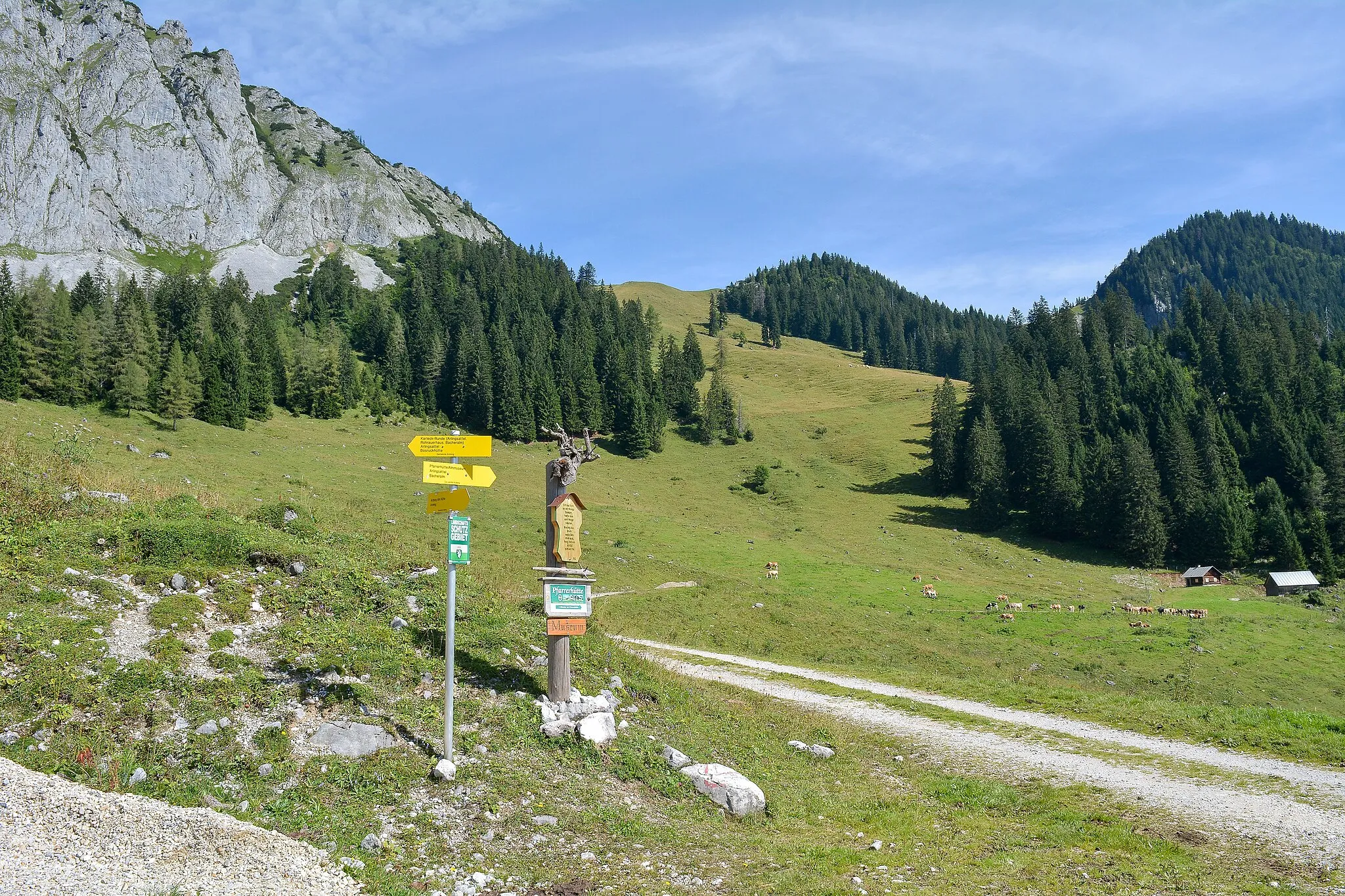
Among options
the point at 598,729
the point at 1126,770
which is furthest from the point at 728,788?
the point at 1126,770

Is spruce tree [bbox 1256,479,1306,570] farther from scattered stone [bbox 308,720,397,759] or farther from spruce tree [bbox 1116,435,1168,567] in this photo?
scattered stone [bbox 308,720,397,759]

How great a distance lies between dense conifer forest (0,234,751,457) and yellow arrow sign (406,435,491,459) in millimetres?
68751

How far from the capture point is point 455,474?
39.5 feet

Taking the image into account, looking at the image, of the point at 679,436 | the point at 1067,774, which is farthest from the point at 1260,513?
the point at 1067,774

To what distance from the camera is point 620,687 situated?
49.8ft

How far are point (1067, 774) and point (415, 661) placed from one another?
12618 millimetres

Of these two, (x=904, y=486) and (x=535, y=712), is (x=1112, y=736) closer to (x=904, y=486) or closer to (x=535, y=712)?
(x=535, y=712)

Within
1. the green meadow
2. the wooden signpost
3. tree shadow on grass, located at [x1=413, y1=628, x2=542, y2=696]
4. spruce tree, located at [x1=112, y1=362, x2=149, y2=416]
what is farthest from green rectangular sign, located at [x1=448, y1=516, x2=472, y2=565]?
spruce tree, located at [x1=112, y1=362, x2=149, y2=416]

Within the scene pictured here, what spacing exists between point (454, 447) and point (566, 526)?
307 cm

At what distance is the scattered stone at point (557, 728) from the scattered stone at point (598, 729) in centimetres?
22

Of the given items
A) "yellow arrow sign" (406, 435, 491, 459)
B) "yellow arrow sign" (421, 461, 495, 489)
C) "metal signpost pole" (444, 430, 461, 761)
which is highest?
"yellow arrow sign" (406, 435, 491, 459)

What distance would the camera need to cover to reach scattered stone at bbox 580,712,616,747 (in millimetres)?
12359

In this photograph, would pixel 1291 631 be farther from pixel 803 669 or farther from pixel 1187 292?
pixel 1187 292

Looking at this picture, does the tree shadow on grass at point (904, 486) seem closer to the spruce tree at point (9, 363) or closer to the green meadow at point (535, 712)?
the green meadow at point (535, 712)
